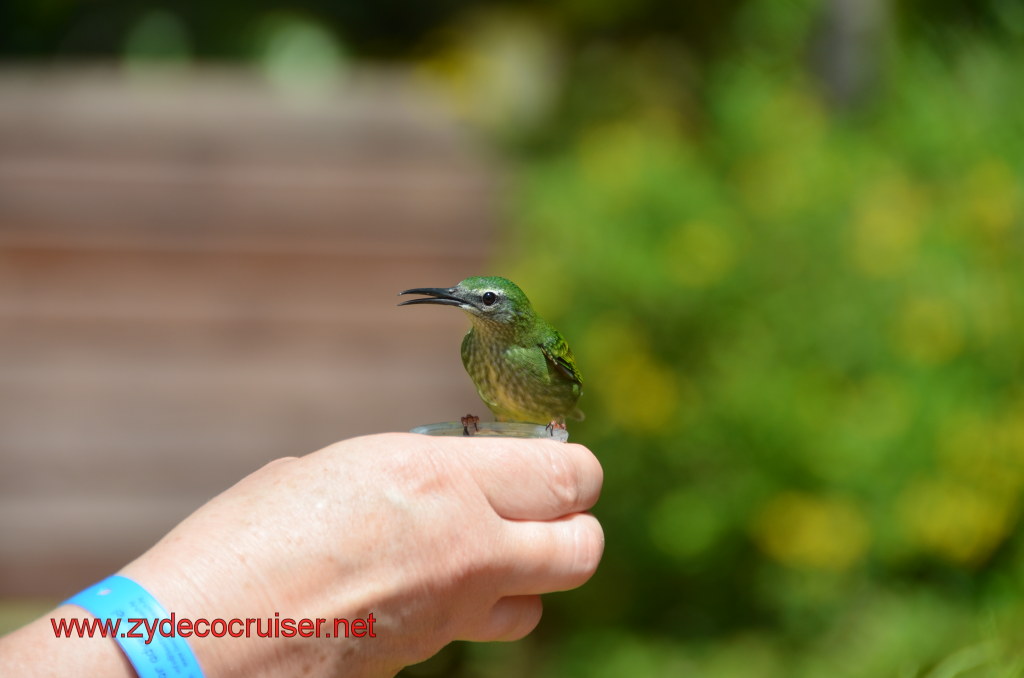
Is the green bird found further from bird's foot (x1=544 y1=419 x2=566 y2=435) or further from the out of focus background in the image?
the out of focus background

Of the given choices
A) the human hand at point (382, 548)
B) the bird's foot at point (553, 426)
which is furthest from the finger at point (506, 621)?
the bird's foot at point (553, 426)

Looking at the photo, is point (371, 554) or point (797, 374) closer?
point (371, 554)

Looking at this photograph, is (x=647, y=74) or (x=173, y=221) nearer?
(x=173, y=221)

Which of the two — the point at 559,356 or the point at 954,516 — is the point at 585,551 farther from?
the point at 954,516

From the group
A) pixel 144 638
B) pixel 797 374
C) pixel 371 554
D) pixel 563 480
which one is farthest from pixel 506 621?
pixel 797 374

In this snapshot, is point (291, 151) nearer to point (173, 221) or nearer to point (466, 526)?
point (173, 221)

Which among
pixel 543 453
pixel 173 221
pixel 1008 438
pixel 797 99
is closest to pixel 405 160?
pixel 173 221

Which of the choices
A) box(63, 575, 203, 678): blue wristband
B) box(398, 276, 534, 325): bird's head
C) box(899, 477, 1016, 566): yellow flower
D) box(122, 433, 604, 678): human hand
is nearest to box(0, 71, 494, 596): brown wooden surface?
box(899, 477, 1016, 566): yellow flower
